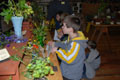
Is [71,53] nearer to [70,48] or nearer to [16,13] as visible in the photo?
[70,48]

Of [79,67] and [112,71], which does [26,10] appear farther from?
[112,71]

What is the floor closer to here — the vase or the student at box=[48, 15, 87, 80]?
the student at box=[48, 15, 87, 80]

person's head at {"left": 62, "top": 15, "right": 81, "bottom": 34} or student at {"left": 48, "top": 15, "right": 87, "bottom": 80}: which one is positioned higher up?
person's head at {"left": 62, "top": 15, "right": 81, "bottom": 34}

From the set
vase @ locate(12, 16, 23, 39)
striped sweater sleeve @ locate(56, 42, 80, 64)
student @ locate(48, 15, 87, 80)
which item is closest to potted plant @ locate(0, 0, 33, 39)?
vase @ locate(12, 16, 23, 39)

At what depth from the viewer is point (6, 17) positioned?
141 cm

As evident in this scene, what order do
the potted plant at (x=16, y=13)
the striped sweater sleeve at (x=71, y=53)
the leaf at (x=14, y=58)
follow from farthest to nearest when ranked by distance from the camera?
the potted plant at (x=16, y=13), the striped sweater sleeve at (x=71, y=53), the leaf at (x=14, y=58)

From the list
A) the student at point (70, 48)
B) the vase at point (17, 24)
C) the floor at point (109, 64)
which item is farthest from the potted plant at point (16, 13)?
the floor at point (109, 64)

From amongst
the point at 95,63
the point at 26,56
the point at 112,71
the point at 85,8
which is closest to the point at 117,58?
the point at 112,71

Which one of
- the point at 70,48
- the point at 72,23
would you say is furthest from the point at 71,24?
the point at 70,48

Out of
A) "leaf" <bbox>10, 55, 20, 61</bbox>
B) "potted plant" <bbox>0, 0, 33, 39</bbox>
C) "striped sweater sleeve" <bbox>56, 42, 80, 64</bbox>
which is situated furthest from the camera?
"potted plant" <bbox>0, 0, 33, 39</bbox>

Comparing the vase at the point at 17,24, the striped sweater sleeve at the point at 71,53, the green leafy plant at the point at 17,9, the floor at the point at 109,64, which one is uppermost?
the green leafy plant at the point at 17,9

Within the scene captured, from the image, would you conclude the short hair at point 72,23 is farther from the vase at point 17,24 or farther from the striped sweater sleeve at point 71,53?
the vase at point 17,24

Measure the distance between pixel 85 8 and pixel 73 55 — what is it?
6.02 metres

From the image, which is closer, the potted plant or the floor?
the potted plant
